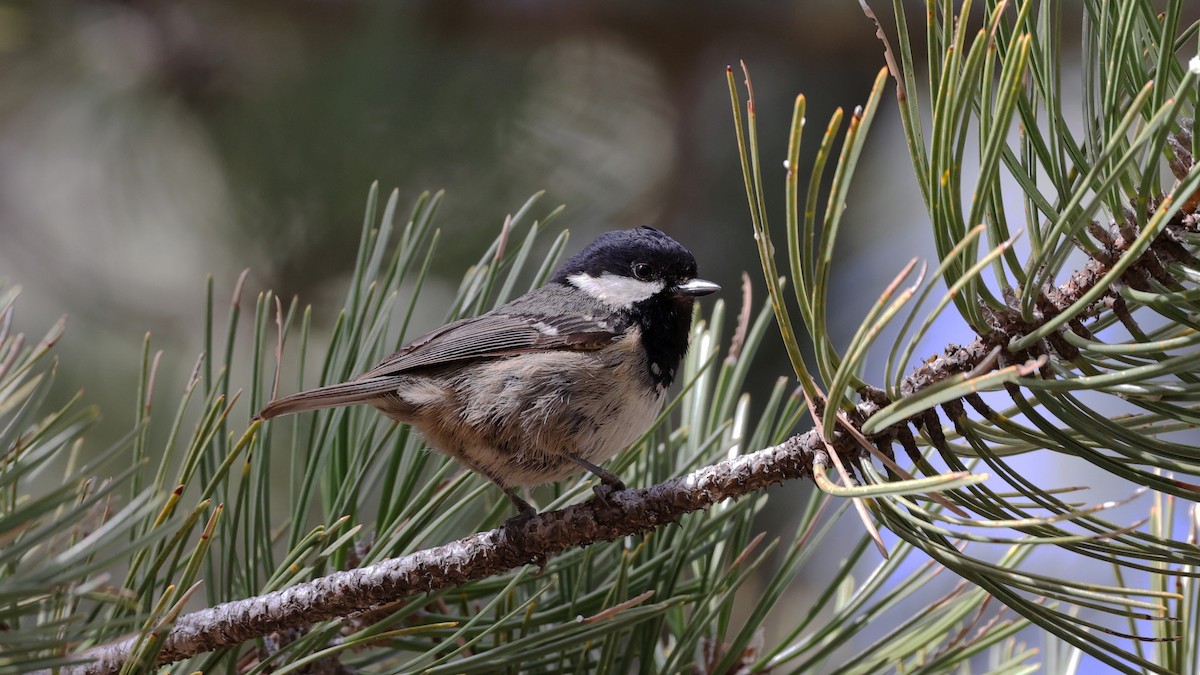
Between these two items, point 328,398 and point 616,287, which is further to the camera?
point 616,287

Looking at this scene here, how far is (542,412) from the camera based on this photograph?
187 centimetres

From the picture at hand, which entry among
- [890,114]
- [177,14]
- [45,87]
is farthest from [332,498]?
[890,114]

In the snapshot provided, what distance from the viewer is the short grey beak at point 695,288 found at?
79.8 inches

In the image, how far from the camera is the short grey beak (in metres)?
2.03

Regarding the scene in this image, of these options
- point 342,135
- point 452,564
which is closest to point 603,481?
point 452,564

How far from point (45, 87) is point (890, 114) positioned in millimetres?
2243

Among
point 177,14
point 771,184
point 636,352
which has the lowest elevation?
point 636,352

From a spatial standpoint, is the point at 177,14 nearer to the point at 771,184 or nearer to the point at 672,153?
the point at 672,153

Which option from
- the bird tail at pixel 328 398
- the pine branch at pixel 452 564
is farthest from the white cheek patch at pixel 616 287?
the pine branch at pixel 452 564

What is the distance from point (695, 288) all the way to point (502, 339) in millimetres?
430

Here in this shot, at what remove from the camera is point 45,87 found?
2.42 m

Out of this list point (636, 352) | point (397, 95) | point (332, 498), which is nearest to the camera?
point (332, 498)

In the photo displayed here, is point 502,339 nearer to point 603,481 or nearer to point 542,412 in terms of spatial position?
point 542,412

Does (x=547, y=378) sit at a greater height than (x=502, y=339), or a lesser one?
lesser
